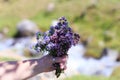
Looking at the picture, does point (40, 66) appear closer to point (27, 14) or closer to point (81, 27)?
point (81, 27)

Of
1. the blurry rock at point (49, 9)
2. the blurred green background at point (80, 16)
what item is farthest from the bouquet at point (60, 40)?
the blurry rock at point (49, 9)

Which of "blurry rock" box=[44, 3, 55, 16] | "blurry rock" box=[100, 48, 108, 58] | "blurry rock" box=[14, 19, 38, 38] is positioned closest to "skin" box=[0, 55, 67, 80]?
"blurry rock" box=[100, 48, 108, 58]

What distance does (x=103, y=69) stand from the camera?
27391 millimetres

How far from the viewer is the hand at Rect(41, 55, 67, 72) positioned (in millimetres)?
5594

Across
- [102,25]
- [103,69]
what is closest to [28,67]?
[103,69]

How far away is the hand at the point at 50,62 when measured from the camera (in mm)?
5594

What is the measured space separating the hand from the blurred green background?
89.6 feet

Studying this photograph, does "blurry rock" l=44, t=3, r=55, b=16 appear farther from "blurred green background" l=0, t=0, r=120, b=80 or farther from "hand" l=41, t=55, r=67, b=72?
"hand" l=41, t=55, r=67, b=72

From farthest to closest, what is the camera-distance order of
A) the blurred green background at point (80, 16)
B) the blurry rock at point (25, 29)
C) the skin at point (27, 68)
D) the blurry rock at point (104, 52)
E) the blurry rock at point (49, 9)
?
the blurry rock at point (49, 9), the blurry rock at point (25, 29), the blurred green background at point (80, 16), the blurry rock at point (104, 52), the skin at point (27, 68)

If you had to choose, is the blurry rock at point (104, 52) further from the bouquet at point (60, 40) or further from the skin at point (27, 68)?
the skin at point (27, 68)

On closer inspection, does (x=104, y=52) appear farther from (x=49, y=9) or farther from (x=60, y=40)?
(x=60, y=40)

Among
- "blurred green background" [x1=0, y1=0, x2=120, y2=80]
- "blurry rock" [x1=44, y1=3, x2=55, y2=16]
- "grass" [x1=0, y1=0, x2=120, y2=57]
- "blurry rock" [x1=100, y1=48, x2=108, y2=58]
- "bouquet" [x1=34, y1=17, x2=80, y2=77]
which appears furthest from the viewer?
"blurry rock" [x1=44, y1=3, x2=55, y2=16]

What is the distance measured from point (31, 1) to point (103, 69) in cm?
2570

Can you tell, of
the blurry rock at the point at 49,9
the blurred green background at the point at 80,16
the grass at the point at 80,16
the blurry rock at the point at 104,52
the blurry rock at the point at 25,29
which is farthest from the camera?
the blurry rock at the point at 49,9
